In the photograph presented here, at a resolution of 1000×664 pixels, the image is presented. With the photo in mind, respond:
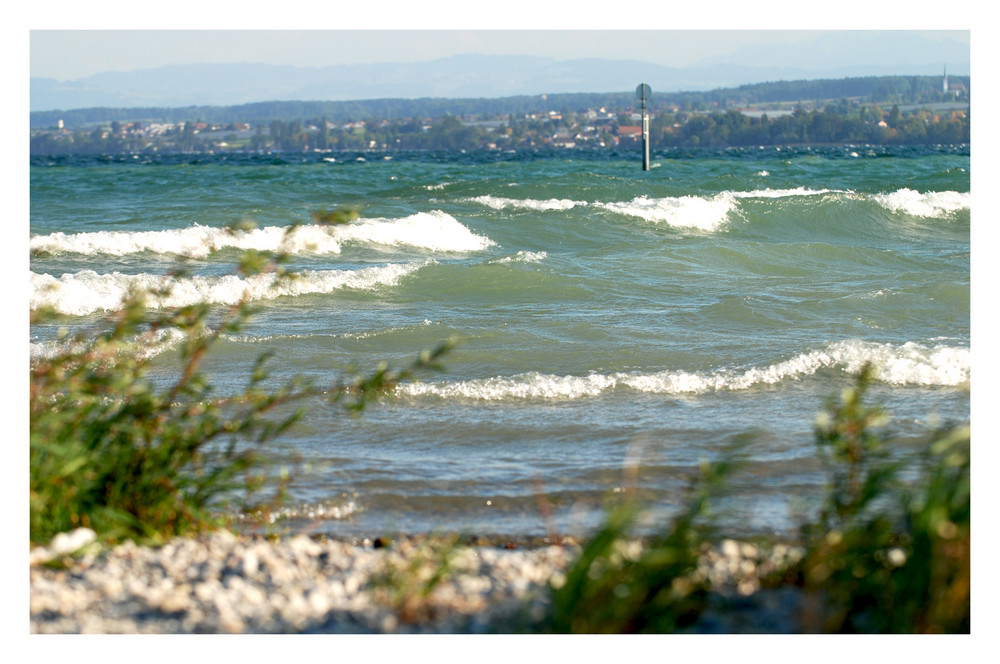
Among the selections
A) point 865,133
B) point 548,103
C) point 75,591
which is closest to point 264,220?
point 75,591

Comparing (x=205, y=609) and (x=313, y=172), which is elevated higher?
(x=313, y=172)

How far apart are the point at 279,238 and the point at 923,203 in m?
13.4

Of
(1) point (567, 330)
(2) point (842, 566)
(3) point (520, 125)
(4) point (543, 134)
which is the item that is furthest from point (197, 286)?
(3) point (520, 125)

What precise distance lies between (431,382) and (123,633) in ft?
13.6

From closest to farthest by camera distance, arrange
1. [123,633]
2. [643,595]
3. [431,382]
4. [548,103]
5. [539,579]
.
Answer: [643,595] → [123,633] → [539,579] → [431,382] → [548,103]

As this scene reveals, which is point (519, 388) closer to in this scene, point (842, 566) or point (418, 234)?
point (842, 566)

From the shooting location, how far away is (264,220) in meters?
18.3

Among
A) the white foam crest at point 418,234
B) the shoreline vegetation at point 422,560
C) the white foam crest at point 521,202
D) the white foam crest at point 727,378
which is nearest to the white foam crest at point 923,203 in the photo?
the white foam crest at point 521,202

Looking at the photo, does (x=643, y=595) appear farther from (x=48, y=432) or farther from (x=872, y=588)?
(x=48, y=432)

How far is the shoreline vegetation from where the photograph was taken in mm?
2447

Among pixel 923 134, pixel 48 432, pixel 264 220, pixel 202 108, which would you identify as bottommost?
pixel 48 432

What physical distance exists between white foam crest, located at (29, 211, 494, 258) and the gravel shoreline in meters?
10.9

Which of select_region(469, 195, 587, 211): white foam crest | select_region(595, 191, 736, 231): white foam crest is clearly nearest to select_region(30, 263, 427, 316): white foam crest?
select_region(595, 191, 736, 231): white foam crest

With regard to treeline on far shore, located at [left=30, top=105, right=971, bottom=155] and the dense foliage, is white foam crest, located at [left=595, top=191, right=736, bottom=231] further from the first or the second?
treeline on far shore, located at [left=30, top=105, right=971, bottom=155]
